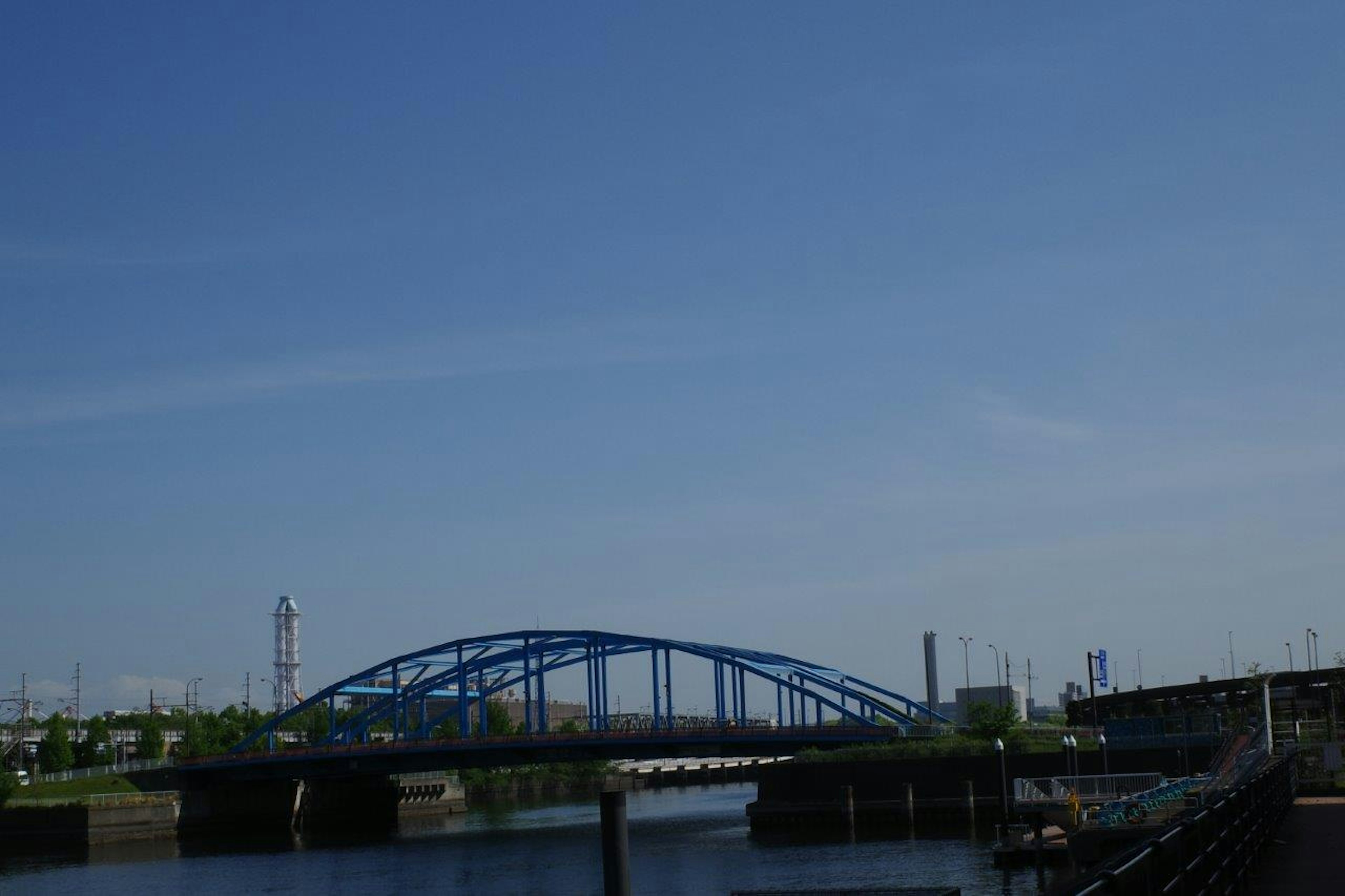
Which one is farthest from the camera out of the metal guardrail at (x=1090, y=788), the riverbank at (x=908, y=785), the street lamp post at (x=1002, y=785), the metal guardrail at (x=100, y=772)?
the metal guardrail at (x=100, y=772)

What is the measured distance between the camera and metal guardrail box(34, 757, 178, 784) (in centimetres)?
10512

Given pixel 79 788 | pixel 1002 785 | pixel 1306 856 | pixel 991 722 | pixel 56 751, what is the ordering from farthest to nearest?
pixel 56 751 → pixel 79 788 → pixel 991 722 → pixel 1002 785 → pixel 1306 856

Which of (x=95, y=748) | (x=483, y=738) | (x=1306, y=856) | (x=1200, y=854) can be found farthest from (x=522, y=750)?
(x=1200, y=854)

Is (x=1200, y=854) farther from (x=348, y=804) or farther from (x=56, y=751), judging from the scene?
(x=56, y=751)

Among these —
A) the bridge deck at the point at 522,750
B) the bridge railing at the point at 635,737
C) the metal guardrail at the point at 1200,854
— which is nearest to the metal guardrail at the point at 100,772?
the bridge deck at the point at 522,750

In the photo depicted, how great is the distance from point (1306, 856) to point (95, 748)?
444ft

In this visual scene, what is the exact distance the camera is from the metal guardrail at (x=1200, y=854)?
11047 millimetres

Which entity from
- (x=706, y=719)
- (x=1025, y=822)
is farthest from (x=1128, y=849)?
(x=706, y=719)

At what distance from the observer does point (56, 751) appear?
13112 cm

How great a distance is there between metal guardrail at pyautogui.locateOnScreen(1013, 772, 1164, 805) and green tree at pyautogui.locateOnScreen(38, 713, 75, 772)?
320ft

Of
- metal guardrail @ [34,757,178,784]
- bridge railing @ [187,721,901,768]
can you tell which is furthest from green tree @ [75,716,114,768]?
bridge railing @ [187,721,901,768]

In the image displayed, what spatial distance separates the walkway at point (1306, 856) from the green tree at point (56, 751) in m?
118

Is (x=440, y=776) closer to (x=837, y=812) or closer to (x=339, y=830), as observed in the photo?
(x=339, y=830)

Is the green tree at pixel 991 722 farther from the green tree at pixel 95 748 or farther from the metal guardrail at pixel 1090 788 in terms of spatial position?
the green tree at pixel 95 748
